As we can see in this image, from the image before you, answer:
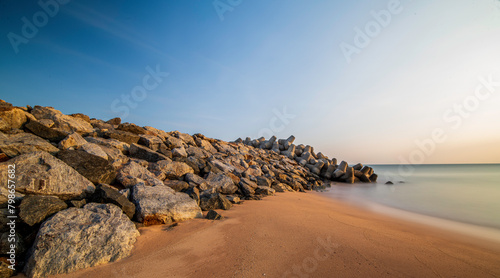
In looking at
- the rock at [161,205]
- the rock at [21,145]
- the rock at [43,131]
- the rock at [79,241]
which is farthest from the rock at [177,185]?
the rock at [43,131]

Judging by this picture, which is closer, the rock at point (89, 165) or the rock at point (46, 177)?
the rock at point (46, 177)

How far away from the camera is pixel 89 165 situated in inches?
173

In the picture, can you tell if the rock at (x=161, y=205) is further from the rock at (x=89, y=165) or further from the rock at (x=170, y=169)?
the rock at (x=170, y=169)

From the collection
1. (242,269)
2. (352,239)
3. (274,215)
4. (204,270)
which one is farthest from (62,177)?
(352,239)

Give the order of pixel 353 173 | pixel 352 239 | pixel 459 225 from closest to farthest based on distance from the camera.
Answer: pixel 352 239 → pixel 459 225 → pixel 353 173

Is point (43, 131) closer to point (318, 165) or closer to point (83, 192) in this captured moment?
point (83, 192)

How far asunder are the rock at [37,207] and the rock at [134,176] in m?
1.49

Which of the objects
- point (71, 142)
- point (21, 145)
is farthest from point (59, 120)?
point (21, 145)

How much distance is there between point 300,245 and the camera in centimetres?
328

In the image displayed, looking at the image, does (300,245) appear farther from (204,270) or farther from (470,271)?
(470,271)

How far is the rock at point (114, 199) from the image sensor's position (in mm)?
3791

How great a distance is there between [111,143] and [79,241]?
4.26 meters

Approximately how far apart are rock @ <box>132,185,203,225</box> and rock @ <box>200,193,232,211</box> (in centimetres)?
46

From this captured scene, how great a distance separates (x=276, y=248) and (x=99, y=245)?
264 cm
